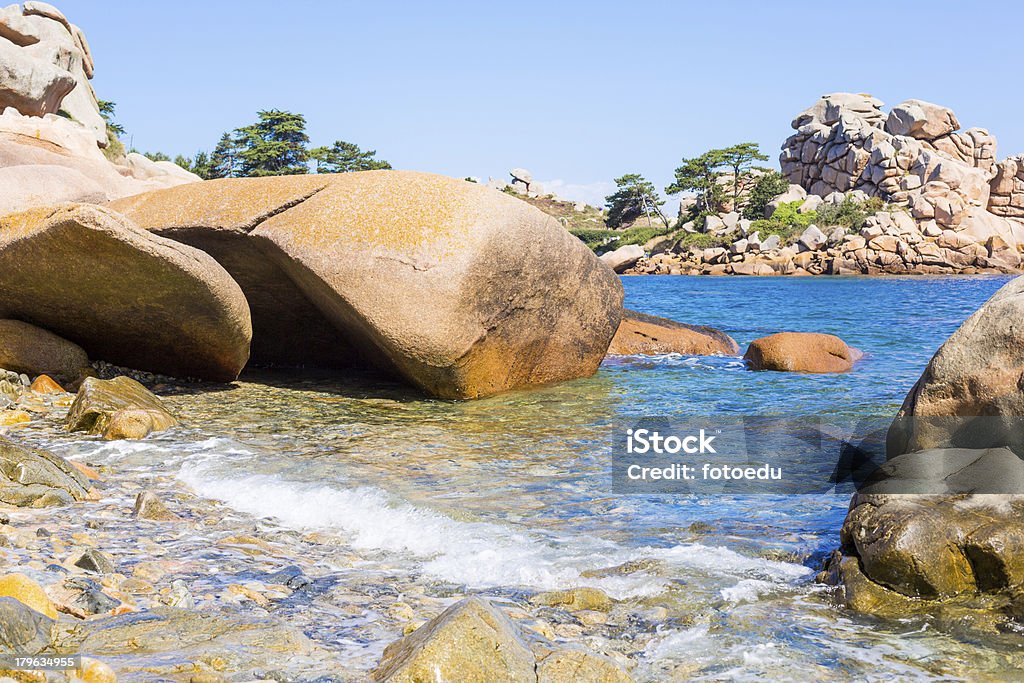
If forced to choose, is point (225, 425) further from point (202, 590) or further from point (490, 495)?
point (202, 590)

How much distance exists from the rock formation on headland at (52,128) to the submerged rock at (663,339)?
28.4 feet

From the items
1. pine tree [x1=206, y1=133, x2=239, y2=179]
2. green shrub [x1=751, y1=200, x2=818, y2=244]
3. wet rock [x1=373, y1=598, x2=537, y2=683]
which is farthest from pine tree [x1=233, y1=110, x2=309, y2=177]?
wet rock [x1=373, y1=598, x2=537, y2=683]

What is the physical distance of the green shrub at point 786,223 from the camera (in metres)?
69.3

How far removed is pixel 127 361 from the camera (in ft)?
35.4

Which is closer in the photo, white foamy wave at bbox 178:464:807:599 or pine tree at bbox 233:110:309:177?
white foamy wave at bbox 178:464:807:599

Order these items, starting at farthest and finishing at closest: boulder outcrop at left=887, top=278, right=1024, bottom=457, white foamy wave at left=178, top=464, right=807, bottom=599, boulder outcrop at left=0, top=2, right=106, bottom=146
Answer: boulder outcrop at left=0, top=2, right=106, bottom=146, boulder outcrop at left=887, top=278, right=1024, bottom=457, white foamy wave at left=178, top=464, right=807, bottom=599

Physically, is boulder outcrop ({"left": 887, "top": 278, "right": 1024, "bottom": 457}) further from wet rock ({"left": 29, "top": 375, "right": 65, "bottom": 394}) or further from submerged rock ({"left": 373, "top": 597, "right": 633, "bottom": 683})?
wet rock ({"left": 29, "top": 375, "right": 65, "bottom": 394})

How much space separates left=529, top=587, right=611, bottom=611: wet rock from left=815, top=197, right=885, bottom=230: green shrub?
222ft

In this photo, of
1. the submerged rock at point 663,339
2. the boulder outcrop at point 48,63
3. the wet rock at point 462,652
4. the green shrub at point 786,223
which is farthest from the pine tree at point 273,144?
the wet rock at point 462,652

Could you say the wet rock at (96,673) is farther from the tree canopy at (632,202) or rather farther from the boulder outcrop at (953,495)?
the tree canopy at (632,202)

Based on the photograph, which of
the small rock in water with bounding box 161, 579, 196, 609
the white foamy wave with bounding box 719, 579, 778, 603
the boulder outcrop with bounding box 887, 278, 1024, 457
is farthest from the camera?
the boulder outcrop with bounding box 887, 278, 1024, 457

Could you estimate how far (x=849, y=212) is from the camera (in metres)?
70.1

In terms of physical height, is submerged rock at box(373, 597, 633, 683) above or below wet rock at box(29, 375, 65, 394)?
below

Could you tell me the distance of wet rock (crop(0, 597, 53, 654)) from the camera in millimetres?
3105
